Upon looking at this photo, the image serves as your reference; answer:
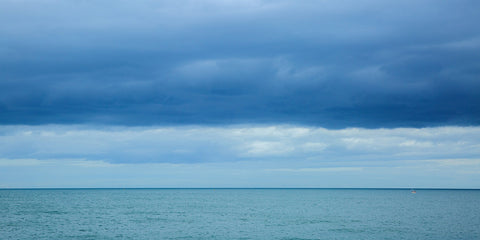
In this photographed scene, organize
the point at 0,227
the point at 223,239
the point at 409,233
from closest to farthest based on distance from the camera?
the point at 223,239 → the point at 409,233 → the point at 0,227

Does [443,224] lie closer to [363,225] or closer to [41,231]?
[363,225]

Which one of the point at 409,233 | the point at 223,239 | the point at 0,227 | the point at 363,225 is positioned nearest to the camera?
the point at 223,239

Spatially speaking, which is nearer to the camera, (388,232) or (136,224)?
(388,232)

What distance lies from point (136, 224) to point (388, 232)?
51.3 meters

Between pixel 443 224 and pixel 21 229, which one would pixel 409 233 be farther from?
pixel 21 229

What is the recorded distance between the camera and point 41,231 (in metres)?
92.2

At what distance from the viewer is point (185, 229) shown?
9625 cm

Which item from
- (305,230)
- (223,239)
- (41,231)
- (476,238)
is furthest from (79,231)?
(476,238)

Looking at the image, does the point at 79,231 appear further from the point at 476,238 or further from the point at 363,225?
the point at 476,238

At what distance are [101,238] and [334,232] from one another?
41.2m

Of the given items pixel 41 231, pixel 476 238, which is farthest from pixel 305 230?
pixel 41 231

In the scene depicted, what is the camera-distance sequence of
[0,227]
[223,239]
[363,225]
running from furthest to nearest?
1. [363,225]
2. [0,227]
3. [223,239]

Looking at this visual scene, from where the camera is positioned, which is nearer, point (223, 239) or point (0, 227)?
point (223, 239)

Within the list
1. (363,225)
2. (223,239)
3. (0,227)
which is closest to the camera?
(223,239)
